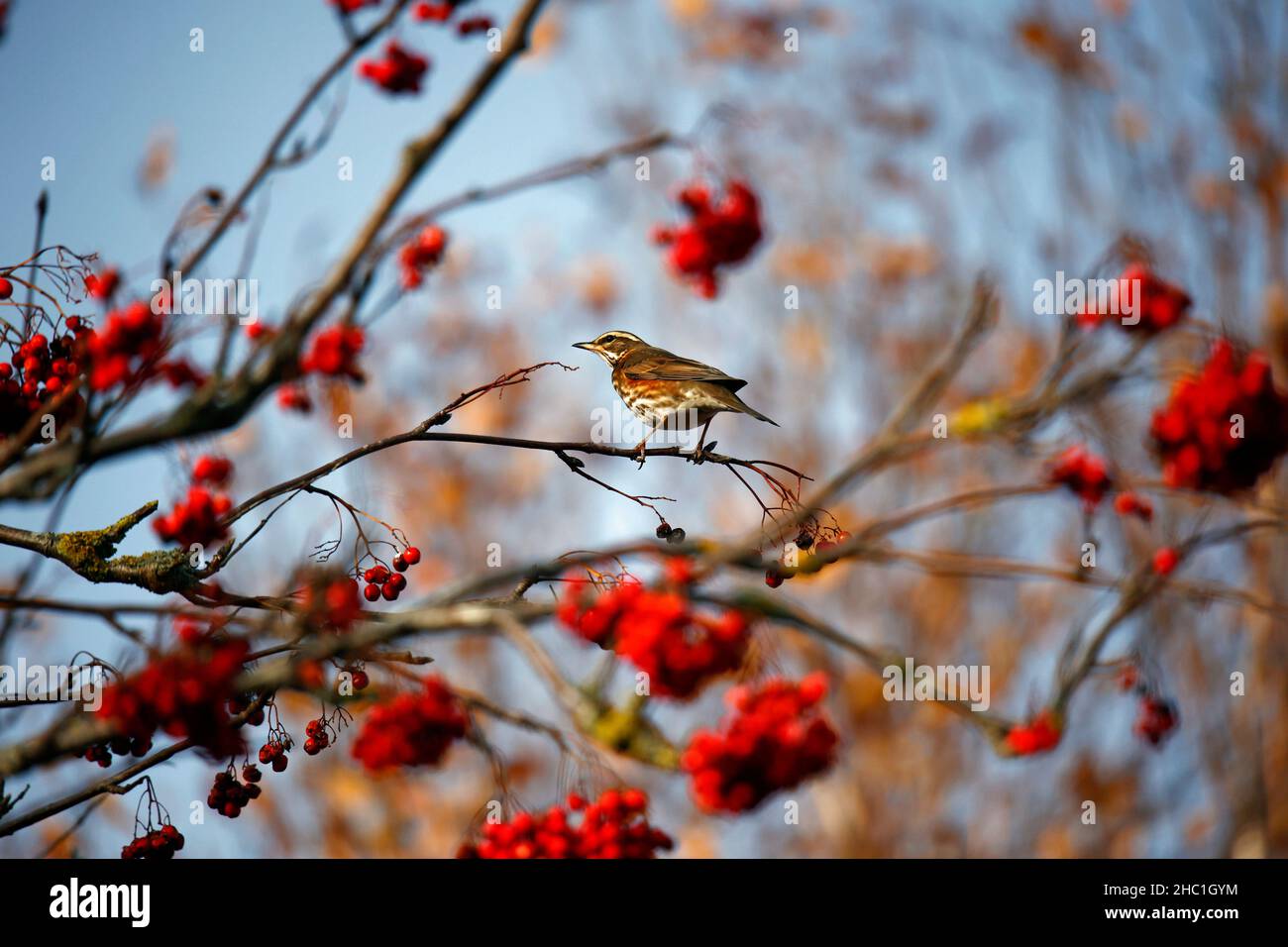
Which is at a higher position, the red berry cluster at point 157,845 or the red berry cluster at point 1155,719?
the red berry cluster at point 1155,719

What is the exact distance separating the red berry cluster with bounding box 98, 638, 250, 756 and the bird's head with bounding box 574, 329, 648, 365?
4.23 m

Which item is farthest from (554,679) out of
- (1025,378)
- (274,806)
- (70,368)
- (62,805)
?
(274,806)

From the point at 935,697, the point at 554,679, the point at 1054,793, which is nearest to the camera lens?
the point at 554,679

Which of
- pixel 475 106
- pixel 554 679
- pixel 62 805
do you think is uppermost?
pixel 475 106

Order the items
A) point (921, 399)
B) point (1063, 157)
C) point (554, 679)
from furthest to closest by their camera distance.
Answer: point (1063, 157) → point (921, 399) → point (554, 679)

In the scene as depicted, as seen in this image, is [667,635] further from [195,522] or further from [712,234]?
[712,234]

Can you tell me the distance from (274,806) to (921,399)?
1534 cm

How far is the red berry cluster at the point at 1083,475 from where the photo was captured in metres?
2.88

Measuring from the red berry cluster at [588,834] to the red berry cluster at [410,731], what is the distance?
1.02 ft

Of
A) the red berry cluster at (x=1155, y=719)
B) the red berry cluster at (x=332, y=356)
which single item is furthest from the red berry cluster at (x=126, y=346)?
the red berry cluster at (x=1155, y=719)

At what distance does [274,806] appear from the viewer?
51.0ft

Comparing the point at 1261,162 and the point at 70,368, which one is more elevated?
the point at 1261,162

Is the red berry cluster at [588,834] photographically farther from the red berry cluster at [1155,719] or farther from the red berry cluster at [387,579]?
the red berry cluster at [1155,719]

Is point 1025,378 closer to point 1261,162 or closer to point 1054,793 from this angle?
point 1261,162
